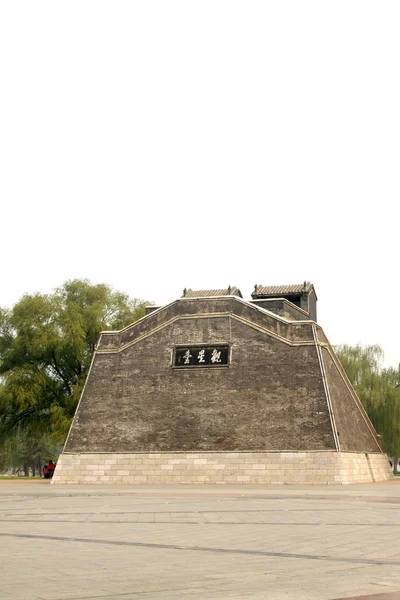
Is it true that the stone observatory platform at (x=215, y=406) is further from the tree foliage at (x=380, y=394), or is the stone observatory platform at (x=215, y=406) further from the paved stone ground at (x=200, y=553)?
the paved stone ground at (x=200, y=553)

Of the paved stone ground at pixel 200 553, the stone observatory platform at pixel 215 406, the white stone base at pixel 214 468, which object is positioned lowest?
the paved stone ground at pixel 200 553

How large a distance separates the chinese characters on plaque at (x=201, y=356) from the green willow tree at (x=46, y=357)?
8674 millimetres

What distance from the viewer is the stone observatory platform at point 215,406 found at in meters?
25.6

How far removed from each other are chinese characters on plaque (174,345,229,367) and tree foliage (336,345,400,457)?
41.1 ft

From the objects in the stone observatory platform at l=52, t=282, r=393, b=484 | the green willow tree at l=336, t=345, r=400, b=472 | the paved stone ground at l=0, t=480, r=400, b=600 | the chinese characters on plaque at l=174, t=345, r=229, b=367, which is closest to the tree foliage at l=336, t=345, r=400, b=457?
the green willow tree at l=336, t=345, r=400, b=472

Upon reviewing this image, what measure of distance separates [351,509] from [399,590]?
7.70m

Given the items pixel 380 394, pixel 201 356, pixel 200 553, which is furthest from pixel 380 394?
pixel 200 553

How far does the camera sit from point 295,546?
7.46 m

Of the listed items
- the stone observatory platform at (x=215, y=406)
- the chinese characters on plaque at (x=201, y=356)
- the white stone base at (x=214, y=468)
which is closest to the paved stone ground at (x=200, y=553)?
the white stone base at (x=214, y=468)

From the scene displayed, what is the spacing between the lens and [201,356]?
28.3 meters

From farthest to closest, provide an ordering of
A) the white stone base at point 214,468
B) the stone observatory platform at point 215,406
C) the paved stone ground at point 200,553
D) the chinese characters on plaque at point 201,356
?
the chinese characters on plaque at point 201,356, the stone observatory platform at point 215,406, the white stone base at point 214,468, the paved stone ground at point 200,553

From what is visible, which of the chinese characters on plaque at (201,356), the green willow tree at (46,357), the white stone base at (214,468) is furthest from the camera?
the green willow tree at (46,357)

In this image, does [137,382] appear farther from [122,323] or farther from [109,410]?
[122,323]

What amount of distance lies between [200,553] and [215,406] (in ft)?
66.9
